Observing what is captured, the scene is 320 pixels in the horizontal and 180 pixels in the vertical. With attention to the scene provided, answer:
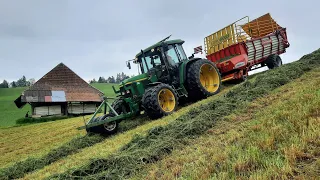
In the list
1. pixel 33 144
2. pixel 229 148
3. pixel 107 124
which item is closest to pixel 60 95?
pixel 33 144

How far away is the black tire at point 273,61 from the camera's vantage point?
13.2m

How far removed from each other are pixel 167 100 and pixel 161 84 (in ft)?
1.97

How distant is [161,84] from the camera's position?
342 inches

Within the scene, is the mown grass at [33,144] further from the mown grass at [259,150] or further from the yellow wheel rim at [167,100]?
the mown grass at [259,150]

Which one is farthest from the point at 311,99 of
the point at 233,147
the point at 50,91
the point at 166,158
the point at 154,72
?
the point at 50,91

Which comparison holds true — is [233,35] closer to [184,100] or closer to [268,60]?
[268,60]

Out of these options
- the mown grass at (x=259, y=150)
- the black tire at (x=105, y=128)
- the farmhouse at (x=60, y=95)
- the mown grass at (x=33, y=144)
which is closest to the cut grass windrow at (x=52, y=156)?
the black tire at (x=105, y=128)

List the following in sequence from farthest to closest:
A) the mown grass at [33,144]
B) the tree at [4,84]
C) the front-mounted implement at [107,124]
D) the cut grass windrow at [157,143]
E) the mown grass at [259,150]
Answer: the tree at [4,84] < the mown grass at [33,144] < the front-mounted implement at [107,124] < the cut grass windrow at [157,143] < the mown grass at [259,150]

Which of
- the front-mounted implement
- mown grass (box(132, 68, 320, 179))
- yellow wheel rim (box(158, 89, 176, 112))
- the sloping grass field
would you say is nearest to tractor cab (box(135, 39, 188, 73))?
yellow wheel rim (box(158, 89, 176, 112))

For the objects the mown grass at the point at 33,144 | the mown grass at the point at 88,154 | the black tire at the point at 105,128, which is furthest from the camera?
the mown grass at the point at 33,144

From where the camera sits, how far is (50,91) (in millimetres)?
31359

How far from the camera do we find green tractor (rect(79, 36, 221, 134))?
27.0 feet

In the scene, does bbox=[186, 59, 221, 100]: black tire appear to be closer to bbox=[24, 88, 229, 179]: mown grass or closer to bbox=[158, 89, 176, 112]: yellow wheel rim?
bbox=[158, 89, 176, 112]: yellow wheel rim

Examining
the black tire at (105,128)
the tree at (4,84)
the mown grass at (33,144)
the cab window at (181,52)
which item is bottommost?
the mown grass at (33,144)
